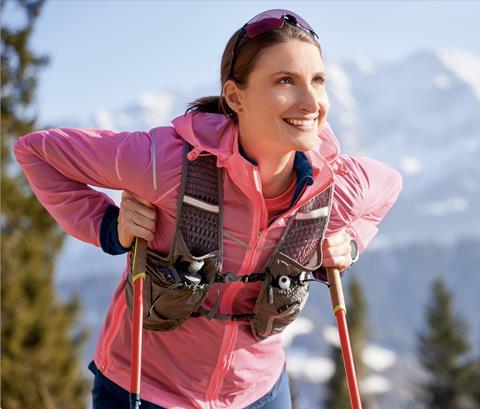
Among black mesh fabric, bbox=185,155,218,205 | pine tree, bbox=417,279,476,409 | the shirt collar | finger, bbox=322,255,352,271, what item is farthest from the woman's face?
pine tree, bbox=417,279,476,409

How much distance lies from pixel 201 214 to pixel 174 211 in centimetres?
10

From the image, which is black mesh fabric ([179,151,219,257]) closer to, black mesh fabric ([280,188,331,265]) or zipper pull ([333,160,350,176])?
black mesh fabric ([280,188,331,265])

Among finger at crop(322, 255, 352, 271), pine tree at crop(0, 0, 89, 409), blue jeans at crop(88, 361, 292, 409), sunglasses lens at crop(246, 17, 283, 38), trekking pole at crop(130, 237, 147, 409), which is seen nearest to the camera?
trekking pole at crop(130, 237, 147, 409)

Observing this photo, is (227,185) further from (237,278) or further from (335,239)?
(335,239)

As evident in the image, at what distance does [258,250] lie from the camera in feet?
9.62

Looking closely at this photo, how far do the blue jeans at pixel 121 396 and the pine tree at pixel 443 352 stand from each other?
57.6m

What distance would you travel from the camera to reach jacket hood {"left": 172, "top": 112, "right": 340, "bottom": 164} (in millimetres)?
2857

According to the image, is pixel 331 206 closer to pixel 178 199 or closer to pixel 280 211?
pixel 280 211

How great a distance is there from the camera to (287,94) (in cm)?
279

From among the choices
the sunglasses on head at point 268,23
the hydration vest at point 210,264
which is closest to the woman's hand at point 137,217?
the hydration vest at point 210,264

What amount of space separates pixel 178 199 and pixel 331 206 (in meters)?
0.60

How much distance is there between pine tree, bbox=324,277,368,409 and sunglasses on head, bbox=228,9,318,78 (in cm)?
5827

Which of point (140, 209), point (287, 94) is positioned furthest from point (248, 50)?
point (140, 209)

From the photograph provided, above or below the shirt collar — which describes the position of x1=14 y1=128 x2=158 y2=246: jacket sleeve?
below
